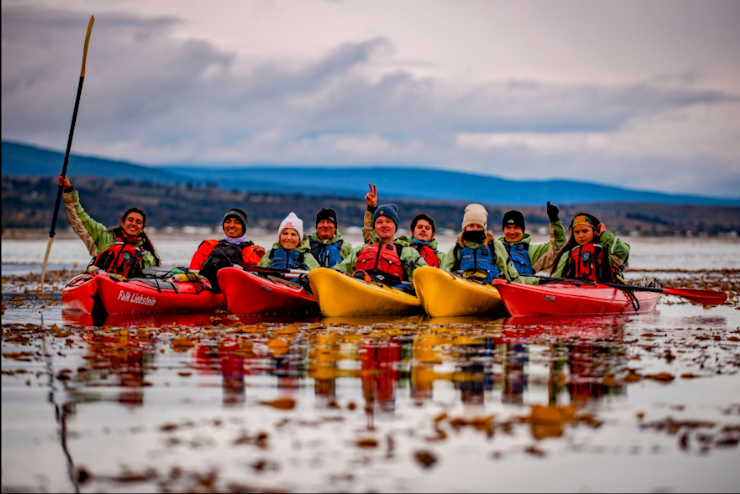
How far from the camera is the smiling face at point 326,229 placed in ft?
44.7

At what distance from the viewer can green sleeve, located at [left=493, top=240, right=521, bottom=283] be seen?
41.5 feet

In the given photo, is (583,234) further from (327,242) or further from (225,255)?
(225,255)

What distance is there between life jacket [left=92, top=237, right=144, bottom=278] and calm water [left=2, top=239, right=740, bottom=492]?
415cm

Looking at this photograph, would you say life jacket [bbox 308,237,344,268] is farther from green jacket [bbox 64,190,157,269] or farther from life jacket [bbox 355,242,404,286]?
green jacket [bbox 64,190,157,269]

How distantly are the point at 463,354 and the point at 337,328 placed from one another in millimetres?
3050

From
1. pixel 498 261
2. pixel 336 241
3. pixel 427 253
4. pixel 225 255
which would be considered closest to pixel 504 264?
pixel 498 261

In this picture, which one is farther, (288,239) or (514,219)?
(514,219)

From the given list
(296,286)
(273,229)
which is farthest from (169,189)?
(296,286)

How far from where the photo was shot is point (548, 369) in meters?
7.21

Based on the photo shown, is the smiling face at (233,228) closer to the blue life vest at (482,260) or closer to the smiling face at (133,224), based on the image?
the smiling face at (133,224)

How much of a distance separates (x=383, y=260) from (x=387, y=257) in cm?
9

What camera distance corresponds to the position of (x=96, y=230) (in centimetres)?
1354

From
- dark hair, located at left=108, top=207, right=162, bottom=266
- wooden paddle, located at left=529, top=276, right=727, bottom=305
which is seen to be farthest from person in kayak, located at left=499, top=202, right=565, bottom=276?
dark hair, located at left=108, top=207, right=162, bottom=266

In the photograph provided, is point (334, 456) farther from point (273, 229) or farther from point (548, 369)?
point (273, 229)
